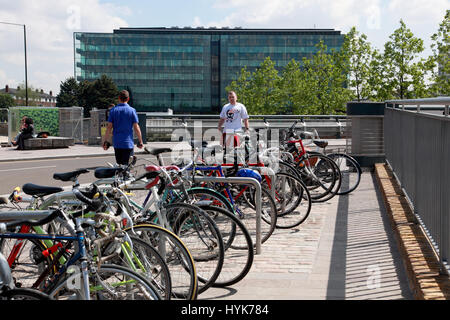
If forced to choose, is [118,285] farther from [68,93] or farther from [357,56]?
[68,93]

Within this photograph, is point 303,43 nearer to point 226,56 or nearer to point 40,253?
point 226,56

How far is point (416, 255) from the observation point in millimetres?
5770

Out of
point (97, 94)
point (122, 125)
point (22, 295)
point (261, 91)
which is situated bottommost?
point (22, 295)

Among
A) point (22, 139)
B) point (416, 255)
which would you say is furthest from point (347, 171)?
point (22, 139)

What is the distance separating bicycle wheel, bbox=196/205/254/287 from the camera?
5488mm

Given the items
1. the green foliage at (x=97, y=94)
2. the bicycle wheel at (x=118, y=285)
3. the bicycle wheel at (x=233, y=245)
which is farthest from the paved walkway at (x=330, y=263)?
the green foliage at (x=97, y=94)

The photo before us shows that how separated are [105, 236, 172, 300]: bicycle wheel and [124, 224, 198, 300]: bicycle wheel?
0.16 metres

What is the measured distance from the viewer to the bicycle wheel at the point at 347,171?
36.0 ft

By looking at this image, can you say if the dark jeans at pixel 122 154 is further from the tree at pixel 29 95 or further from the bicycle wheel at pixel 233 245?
the tree at pixel 29 95

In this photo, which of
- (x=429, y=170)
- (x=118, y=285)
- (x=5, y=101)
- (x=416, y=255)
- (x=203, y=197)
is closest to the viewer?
(x=118, y=285)

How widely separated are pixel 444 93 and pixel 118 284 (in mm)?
40192

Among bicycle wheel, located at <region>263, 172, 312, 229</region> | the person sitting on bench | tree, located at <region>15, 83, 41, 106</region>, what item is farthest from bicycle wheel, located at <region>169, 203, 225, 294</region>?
tree, located at <region>15, 83, 41, 106</region>

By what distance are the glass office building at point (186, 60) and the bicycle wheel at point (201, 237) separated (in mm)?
121489

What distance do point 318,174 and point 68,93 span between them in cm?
11903
